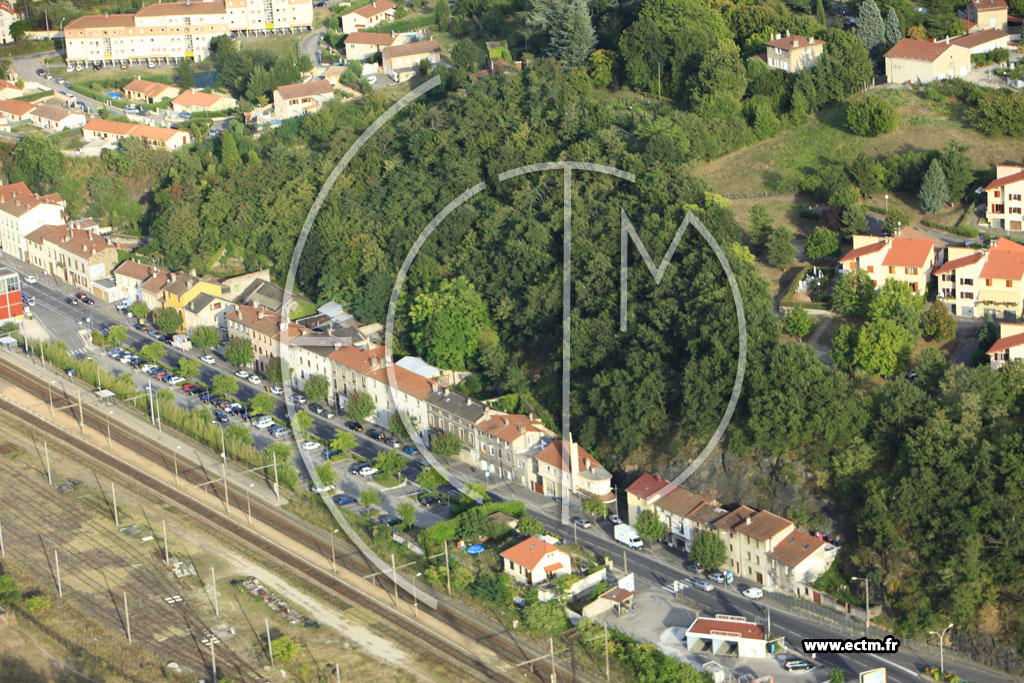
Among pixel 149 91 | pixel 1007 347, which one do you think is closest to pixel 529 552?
pixel 1007 347

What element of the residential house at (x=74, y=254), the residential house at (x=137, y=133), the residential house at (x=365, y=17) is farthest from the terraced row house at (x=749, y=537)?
the residential house at (x=365, y=17)

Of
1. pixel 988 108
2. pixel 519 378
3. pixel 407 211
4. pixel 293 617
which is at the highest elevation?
pixel 988 108

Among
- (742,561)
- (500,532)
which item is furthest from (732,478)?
(500,532)

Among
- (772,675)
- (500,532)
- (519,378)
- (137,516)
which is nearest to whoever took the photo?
(772,675)

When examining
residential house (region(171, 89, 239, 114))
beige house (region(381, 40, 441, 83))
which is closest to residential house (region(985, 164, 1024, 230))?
beige house (region(381, 40, 441, 83))

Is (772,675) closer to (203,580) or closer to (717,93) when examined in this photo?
(203,580)

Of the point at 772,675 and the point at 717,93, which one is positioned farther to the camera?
the point at 717,93
